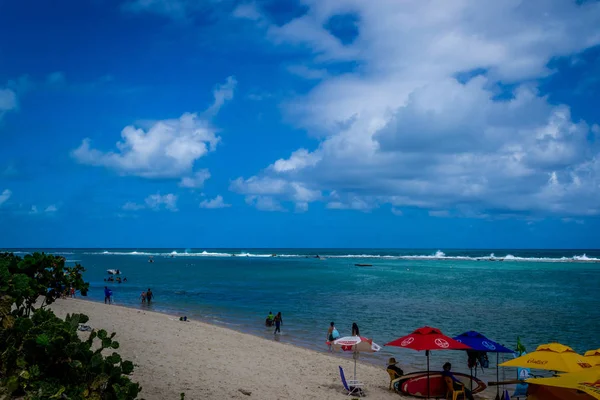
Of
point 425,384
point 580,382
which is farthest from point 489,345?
point 580,382

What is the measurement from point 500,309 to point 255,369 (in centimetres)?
Result: 2739

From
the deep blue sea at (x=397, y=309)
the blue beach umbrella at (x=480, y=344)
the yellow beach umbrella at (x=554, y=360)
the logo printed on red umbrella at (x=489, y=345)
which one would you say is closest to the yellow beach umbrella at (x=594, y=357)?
the yellow beach umbrella at (x=554, y=360)

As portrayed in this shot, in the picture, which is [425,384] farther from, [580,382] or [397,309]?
A: [397,309]

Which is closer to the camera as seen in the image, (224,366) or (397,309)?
(224,366)

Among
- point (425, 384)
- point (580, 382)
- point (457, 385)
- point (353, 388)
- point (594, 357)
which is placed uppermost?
point (580, 382)

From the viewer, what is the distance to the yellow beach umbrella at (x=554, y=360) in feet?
38.0

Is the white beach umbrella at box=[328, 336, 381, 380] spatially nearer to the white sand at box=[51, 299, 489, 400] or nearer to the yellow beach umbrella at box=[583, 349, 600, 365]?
the white sand at box=[51, 299, 489, 400]

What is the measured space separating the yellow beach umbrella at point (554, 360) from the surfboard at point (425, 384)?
3244 millimetres

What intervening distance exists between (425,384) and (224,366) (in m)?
7.20

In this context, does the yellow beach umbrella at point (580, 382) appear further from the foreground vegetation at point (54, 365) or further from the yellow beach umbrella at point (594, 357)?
the foreground vegetation at point (54, 365)

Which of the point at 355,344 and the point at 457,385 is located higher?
the point at 355,344

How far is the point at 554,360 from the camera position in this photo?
39.0 ft

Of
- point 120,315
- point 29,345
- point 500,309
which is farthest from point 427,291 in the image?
point 29,345

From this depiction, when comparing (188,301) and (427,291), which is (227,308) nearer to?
(188,301)
